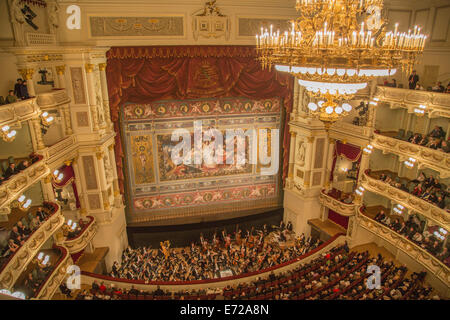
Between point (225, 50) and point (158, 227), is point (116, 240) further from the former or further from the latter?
point (225, 50)

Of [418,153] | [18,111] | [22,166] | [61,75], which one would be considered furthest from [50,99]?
[418,153]

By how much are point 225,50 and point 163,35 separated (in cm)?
270

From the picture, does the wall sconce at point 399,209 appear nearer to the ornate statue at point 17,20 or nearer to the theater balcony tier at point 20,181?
the theater balcony tier at point 20,181

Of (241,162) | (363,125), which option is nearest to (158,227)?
(241,162)

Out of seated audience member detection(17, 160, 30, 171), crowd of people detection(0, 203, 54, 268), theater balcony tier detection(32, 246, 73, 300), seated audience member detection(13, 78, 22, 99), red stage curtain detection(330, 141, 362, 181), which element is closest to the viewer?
crowd of people detection(0, 203, 54, 268)

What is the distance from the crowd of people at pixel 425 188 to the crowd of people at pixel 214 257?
4.84 meters

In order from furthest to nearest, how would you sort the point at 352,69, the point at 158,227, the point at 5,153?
1. the point at 158,227
2. the point at 5,153
3. the point at 352,69

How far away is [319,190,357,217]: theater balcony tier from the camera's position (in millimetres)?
14672

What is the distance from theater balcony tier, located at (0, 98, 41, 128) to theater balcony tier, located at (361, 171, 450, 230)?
13279 mm

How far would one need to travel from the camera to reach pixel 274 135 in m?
17.0

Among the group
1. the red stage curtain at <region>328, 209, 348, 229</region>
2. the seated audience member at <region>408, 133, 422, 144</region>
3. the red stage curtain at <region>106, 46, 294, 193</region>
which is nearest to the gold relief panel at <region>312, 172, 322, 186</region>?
the red stage curtain at <region>328, 209, 348, 229</region>

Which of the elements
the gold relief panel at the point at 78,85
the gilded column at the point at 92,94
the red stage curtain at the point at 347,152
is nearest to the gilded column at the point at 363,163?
the red stage curtain at the point at 347,152

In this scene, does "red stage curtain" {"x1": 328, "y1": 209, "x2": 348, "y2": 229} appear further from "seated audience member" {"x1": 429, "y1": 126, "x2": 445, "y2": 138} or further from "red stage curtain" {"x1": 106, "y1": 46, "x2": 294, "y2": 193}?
"red stage curtain" {"x1": 106, "y1": 46, "x2": 294, "y2": 193}

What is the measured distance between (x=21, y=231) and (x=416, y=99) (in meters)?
14.5
